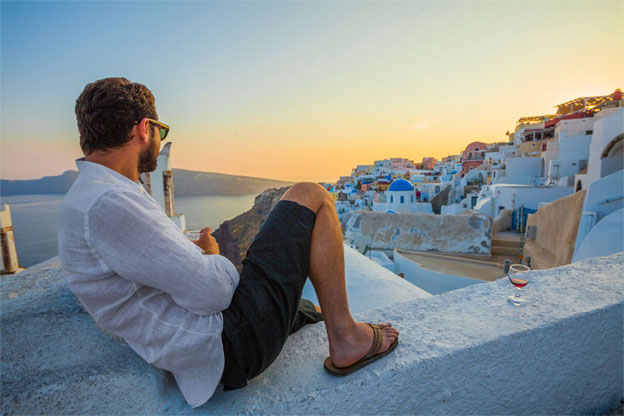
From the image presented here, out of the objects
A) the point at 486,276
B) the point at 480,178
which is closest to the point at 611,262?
the point at 486,276

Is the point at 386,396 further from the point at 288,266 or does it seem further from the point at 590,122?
the point at 590,122

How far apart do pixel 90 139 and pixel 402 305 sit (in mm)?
1405

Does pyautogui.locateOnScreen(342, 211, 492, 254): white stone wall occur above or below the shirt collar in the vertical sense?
below

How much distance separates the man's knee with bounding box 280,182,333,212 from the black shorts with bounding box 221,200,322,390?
0.03 meters

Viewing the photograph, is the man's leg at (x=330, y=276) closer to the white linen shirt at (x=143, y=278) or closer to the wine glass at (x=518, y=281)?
the white linen shirt at (x=143, y=278)

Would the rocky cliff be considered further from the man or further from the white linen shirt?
the white linen shirt

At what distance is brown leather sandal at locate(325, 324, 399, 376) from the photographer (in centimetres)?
97

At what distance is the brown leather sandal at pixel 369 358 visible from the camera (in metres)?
0.97

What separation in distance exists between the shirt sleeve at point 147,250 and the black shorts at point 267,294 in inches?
5.0

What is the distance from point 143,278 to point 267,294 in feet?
1.19

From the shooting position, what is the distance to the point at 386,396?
94cm

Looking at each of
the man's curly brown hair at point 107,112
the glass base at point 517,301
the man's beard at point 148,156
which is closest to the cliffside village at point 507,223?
the man's beard at point 148,156

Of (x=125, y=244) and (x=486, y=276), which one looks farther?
(x=486, y=276)

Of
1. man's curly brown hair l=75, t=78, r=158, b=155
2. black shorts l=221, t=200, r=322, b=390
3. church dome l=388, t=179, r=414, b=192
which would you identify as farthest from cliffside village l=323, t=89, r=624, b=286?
man's curly brown hair l=75, t=78, r=158, b=155
